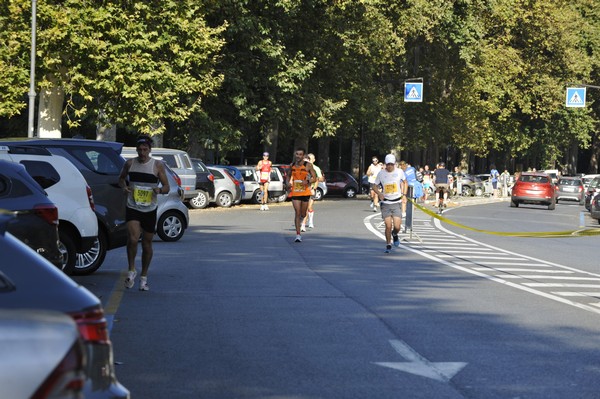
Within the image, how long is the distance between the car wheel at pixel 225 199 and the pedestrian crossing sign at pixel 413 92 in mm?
15461

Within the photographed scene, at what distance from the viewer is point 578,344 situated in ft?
32.5

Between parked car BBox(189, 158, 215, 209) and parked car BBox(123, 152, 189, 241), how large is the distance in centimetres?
1735

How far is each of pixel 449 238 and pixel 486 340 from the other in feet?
57.0

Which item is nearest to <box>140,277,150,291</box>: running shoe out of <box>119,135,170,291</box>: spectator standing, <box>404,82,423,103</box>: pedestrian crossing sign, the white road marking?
<box>119,135,170,291</box>: spectator standing

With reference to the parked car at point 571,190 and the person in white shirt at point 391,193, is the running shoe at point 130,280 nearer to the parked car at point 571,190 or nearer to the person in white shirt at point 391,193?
the person in white shirt at point 391,193

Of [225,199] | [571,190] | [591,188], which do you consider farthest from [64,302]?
[571,190]

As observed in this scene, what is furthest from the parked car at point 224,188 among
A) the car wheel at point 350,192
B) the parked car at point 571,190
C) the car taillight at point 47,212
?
the car taillight at point 47,212

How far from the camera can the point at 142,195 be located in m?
13.9

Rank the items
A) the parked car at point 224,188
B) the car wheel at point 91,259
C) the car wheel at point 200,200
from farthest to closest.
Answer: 1. the parked car at point 224,188
2. the car wheel at point 200,200
3. the car wheel at point 91,259

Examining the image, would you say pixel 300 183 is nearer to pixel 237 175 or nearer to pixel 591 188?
pixel 237 175

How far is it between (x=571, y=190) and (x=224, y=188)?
1168 inches

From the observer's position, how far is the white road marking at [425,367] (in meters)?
8.29

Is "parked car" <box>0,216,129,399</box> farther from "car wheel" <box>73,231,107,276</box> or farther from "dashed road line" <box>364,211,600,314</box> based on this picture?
"car wheel" <box>73,231,107,276</box>

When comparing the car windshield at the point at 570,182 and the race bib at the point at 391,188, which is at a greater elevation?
the race bib at the point at 391,188
